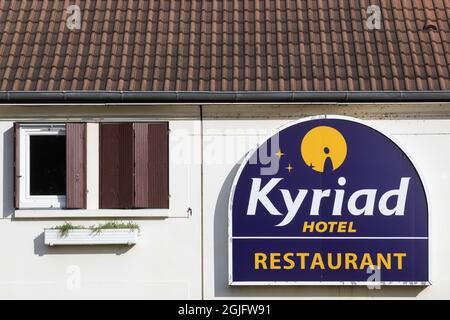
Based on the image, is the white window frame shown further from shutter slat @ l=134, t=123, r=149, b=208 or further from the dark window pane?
shutter slat @ l=134, t=123, r=149, b=208

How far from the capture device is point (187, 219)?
391 inches

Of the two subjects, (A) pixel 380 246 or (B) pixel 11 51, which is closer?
(A) pixel 380 246

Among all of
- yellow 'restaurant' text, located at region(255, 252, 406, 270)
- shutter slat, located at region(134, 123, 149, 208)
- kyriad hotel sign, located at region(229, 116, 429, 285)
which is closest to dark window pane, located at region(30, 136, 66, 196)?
shutter slat, located at region(134, 123, 149, 208)

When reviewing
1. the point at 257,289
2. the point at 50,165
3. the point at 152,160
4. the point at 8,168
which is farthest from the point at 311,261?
the point at 8,168

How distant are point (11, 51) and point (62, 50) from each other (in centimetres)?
61

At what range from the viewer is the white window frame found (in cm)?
994

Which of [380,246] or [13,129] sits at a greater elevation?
[13,129]

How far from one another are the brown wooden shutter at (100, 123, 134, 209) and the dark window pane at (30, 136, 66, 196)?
1.60 ft

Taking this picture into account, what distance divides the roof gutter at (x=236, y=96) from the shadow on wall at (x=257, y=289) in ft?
2.80

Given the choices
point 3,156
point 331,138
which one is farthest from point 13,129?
point 331,138

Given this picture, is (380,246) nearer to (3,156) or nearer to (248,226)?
(248,226)

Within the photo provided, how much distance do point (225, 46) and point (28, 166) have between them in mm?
2710

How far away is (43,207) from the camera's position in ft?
32.6

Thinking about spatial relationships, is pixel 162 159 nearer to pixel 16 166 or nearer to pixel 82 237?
pixel 82 237
